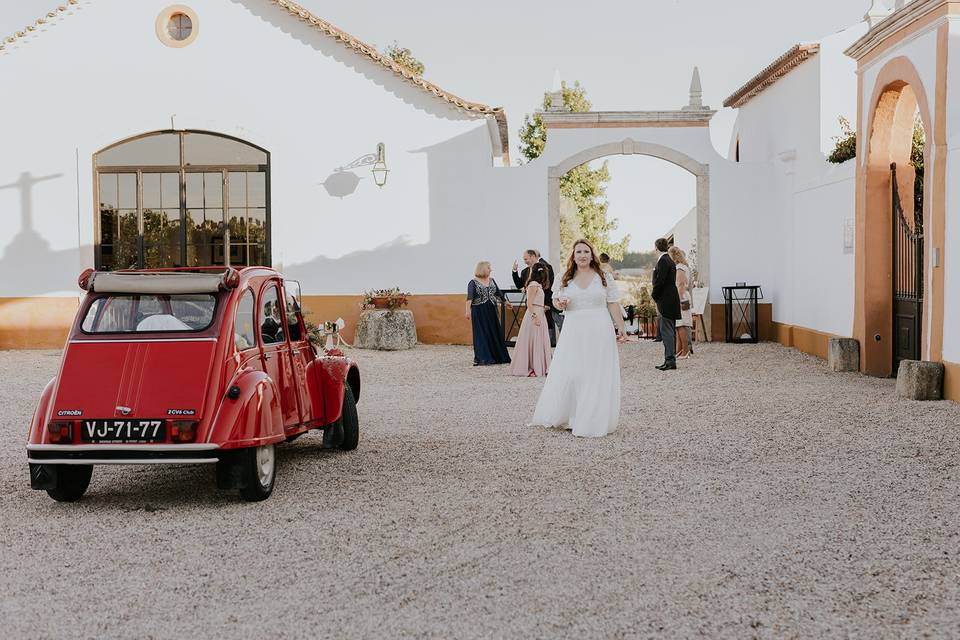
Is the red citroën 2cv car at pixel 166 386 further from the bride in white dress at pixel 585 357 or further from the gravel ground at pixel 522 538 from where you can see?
the bride in white dress at pixel 585 357

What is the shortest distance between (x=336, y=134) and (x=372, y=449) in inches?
473

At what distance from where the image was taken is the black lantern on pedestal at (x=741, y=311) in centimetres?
1975

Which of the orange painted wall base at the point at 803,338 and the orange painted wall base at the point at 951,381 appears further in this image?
the orange painted wall base at the point at 803,338

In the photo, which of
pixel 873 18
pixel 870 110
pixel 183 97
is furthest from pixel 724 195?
pixel 183 97

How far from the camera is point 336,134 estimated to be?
19.7m

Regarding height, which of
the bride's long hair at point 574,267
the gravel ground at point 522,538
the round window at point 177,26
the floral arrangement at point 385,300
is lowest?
the gravel ground at point 522,538

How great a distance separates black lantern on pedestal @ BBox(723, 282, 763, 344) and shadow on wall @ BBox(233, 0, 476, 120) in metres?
5.67

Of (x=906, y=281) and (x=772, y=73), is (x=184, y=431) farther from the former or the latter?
(x=772, y=73)

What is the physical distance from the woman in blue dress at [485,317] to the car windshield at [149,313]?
335 inches

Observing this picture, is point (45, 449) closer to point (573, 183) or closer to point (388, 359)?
point (388, 359)

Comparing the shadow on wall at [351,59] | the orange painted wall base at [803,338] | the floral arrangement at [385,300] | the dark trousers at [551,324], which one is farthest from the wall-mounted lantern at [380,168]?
the orange painted wall base at [803,338]

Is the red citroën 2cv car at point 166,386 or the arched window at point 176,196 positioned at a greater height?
the arched window at point 176,196

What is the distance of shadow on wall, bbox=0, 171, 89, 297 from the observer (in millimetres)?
19578

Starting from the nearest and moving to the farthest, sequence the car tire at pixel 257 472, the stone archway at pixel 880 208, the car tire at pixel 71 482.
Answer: the car tire at pixel 257 472 < the car tire at pixel 71 482 < the stone archway at pixel 880 208
